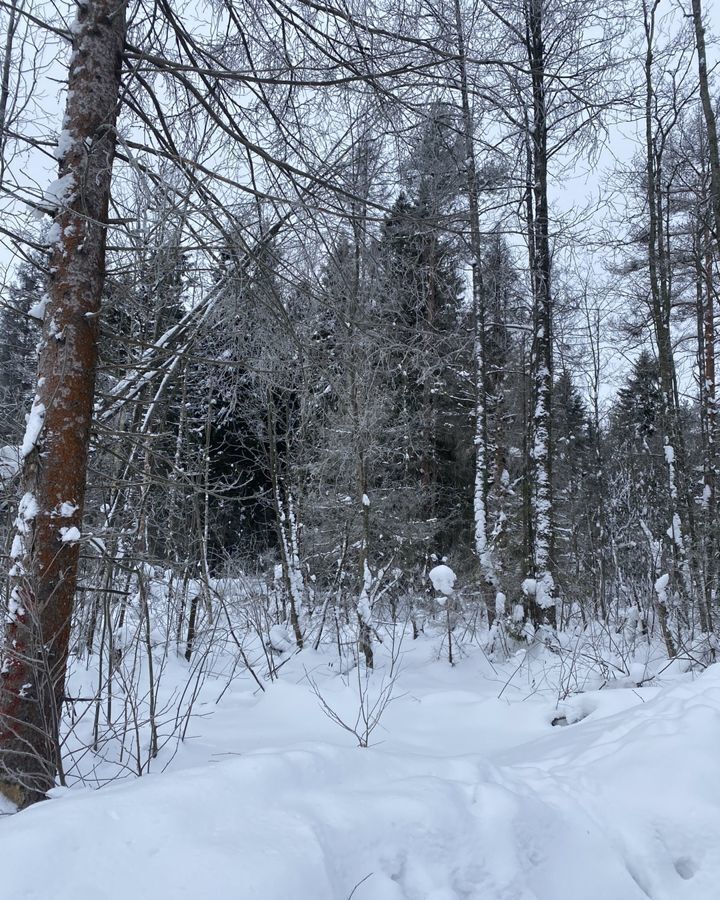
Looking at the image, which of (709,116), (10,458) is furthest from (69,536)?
(709,116)

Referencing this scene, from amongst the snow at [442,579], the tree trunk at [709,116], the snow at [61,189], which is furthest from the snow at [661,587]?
the snow at [61,189]

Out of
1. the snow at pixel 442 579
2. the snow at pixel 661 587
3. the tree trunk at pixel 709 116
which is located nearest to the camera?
the snow at pixel 442 579

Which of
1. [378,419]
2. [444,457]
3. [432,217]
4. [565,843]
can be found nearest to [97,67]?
[432,217]

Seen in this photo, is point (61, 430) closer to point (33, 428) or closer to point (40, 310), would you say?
point (33, 428)

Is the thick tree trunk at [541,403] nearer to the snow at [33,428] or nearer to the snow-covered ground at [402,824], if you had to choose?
the snow-covered ground at [402,824]

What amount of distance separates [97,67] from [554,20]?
350 cm

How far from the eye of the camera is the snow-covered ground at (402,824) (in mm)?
1722

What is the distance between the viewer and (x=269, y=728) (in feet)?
14.2

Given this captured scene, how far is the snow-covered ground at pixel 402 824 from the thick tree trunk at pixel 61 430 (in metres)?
0.36

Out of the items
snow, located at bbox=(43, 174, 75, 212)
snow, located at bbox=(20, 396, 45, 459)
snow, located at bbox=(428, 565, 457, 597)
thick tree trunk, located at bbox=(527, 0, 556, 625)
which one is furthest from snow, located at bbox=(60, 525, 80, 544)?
thick tree trunk, located at bbox=(527, 0, 556, 625)

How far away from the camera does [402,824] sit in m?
2.24

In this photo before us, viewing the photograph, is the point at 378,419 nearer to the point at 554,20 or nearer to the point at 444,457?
the point at 554,20

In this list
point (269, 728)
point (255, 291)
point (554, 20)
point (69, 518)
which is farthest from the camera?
point (554, 20)

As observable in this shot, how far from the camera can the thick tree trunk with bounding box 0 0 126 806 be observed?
2.58 meters
